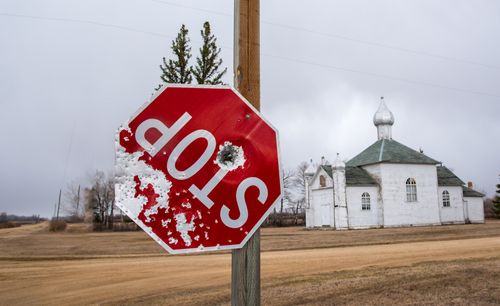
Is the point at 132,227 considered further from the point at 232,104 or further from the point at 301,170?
the point at 301,170

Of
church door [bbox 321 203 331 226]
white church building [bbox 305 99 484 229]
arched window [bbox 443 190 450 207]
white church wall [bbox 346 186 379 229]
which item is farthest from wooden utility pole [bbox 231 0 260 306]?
arched window [bbox 443 190 450 207]

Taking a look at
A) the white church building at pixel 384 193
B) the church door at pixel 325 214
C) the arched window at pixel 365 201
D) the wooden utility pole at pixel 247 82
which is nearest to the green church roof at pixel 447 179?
the white church building at pixel 384 193

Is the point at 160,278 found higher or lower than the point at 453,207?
lower

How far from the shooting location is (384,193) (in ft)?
125

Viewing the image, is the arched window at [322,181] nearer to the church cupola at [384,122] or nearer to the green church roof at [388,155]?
the green church roof at [388,155]

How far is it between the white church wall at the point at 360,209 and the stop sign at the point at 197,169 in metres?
36.4

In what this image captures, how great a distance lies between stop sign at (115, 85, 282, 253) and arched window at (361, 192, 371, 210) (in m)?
37.5

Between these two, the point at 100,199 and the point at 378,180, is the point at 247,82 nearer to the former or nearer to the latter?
the point at 378,180

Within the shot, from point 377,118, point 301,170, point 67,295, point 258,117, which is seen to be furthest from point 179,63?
point 301,170

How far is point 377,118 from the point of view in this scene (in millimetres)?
45000

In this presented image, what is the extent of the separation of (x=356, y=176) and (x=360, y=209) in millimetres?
3554

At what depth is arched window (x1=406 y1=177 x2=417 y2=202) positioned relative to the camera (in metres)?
39.1

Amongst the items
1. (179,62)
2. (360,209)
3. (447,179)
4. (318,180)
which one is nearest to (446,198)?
(447,179)

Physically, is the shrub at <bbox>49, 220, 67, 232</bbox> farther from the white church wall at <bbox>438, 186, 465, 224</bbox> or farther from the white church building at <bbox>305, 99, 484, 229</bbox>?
the white church wall at <bbox>438, 186, 465, 224</bbox>
